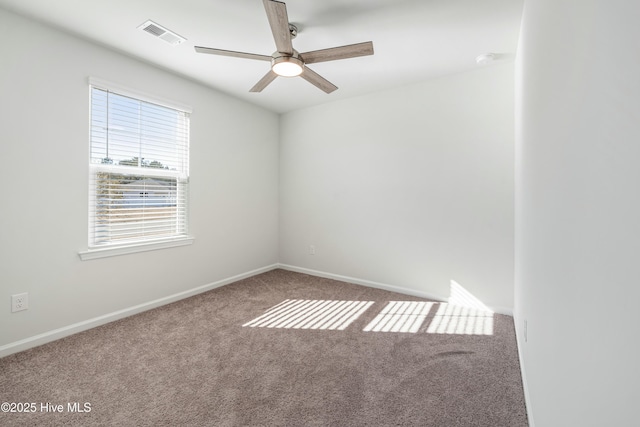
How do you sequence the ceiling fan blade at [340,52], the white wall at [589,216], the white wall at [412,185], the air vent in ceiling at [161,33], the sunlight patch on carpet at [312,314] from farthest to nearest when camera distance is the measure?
the white wall at [412,185] → the sunlight patch on carpet at [312,314] → the air vent in ceiling at [161,33] → the ceiling fan blade at [340,52] → the white wall at [589,216]

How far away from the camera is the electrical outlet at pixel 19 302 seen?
2186mm

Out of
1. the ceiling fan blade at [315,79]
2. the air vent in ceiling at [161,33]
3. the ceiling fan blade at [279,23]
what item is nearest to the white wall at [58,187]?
the air vent in ceiling at [161,33]

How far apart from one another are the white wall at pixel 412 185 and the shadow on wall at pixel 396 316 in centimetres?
16

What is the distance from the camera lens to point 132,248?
9.44 feet

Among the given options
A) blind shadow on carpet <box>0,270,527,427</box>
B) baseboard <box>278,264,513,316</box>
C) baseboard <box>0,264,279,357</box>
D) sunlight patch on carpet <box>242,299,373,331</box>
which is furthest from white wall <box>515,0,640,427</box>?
baseboard <box>0,264,279,357</box>

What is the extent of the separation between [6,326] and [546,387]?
133 inches

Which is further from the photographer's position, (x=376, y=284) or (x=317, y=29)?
(x=376, y=284)

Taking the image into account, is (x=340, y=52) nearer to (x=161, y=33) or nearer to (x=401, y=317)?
(x=161, y=33)

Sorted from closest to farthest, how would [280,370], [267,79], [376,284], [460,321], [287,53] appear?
[280,370], [287,53], [267,79], [460,321], [376,284]

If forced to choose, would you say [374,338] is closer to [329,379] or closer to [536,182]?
[329,379]

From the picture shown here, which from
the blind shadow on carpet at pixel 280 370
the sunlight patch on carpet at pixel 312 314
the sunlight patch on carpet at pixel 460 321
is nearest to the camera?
the blind shadow on carpet at pixel 280 370

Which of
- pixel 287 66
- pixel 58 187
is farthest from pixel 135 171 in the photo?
pixel 287 66

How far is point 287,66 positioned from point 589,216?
2.11m

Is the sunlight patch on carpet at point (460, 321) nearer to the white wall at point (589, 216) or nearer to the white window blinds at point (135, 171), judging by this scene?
the white wall at point (589, 216)
